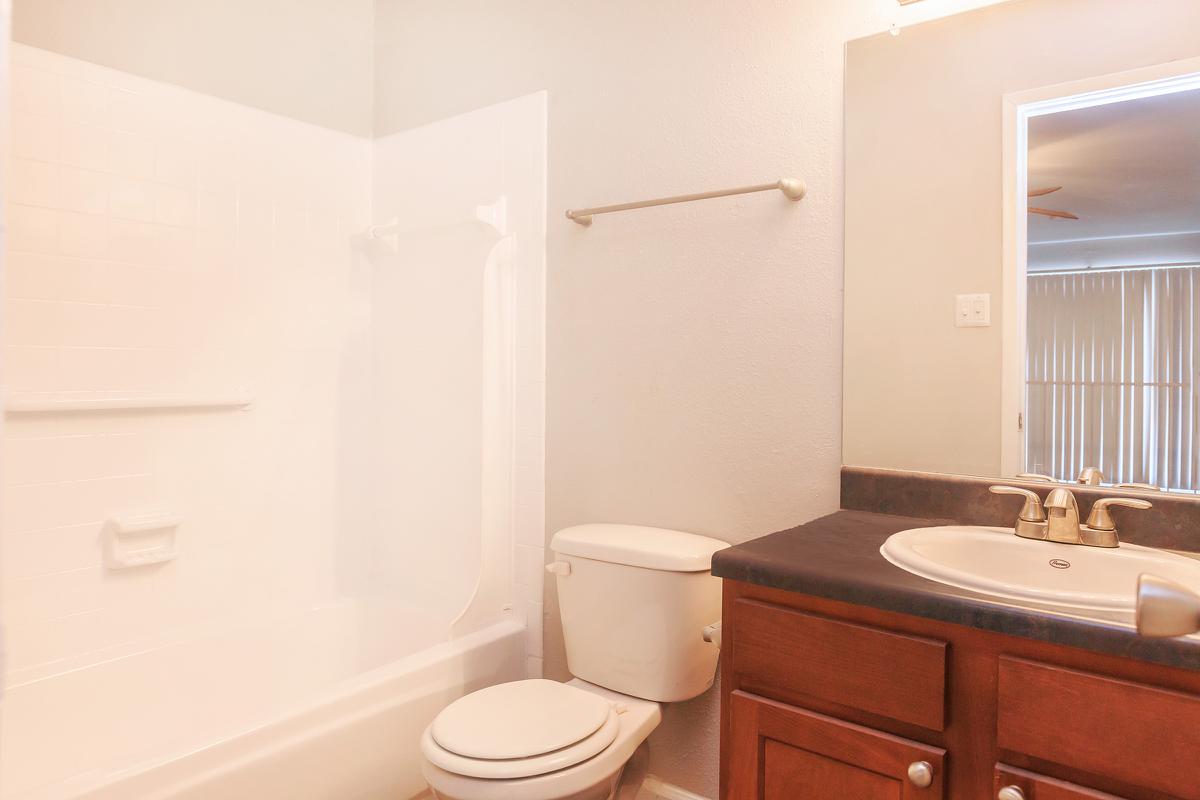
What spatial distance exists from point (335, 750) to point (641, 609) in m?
0.74

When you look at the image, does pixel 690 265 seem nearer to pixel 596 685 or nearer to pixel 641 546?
pixel 641 546

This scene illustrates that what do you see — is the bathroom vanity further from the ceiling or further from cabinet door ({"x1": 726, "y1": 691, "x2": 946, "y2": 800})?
the ceiling

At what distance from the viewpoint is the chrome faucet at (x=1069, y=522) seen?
1324mm

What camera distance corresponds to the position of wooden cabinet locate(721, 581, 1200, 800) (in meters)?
0.94

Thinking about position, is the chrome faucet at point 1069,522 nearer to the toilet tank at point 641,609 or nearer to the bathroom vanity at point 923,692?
the bathroom vanity at point 923,692

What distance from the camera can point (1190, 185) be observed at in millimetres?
1373

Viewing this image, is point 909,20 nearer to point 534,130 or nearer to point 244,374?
point 534,130

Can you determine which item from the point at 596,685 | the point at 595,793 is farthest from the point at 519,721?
the point at 596,685

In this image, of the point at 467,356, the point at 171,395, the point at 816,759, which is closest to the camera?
the point at 816,759

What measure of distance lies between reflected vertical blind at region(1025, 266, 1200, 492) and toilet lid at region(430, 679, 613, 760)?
1.02m

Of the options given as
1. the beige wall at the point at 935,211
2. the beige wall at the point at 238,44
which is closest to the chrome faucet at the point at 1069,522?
the beige wall at the point at 935,211

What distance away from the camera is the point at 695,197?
192cm

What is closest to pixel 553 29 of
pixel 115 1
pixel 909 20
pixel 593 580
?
pixel 909 20

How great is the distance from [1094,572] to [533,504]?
144 centimetres
